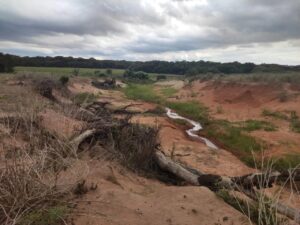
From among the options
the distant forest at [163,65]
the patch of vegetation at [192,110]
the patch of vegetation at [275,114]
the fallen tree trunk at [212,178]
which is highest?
the fallen tree trunk at [212,178]

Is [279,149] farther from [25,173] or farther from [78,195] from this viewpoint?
[25,173]

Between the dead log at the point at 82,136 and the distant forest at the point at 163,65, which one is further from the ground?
the dead log at the point at 82,136

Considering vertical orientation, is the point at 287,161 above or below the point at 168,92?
above

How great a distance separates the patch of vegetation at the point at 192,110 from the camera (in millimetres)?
25138

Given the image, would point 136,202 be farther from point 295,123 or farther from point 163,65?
point 163,65

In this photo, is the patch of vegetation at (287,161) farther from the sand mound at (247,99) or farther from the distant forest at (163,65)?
the distant forest at (163,65)

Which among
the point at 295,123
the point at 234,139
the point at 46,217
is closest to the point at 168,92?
the point at 295,123

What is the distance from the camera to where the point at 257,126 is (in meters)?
20.0

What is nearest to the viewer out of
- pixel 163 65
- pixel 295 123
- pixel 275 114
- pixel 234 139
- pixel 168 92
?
pixel 234 139

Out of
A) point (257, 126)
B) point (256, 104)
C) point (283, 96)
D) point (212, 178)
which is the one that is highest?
point (212, 178)

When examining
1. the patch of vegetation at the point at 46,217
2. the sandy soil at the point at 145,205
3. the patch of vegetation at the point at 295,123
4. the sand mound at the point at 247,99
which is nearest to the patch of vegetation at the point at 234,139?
the patch of vegetation at the point at 295,123

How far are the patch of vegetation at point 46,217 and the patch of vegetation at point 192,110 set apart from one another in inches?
737

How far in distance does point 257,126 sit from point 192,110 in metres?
8.86

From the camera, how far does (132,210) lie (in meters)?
5.82
